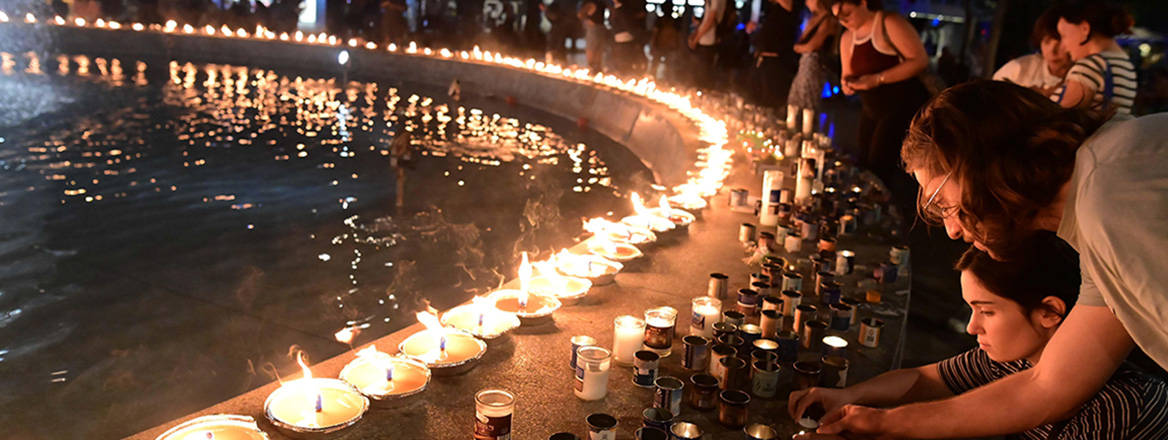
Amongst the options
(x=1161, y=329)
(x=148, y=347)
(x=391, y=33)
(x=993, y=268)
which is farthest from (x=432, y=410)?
(x=391, y=33)

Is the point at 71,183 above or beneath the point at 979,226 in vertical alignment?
beneath

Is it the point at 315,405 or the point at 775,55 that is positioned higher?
the point at 775,55

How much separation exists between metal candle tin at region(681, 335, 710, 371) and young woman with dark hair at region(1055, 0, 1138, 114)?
2866 millimetres

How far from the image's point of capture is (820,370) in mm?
3041

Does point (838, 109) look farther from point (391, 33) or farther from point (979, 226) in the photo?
point (979, 226)

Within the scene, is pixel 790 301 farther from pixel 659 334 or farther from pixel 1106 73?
pixel 1106 73

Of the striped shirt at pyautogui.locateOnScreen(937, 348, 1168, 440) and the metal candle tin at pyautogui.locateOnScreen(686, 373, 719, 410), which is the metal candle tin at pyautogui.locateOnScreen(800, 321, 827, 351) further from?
the striped shirt at pyautogui.locateOnScreen(937, 348, 1168, 440)

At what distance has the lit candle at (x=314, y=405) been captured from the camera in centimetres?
259

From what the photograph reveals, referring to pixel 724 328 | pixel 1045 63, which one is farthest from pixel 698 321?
pixel 1045 63

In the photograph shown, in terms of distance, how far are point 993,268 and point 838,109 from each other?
12.2 metres

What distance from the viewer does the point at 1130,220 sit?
63.6 inches

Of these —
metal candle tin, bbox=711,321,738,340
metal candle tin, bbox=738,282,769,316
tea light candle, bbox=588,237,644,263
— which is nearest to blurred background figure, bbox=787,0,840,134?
tea light candle, bbox=588,237,644,263

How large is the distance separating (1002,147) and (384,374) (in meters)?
1.92

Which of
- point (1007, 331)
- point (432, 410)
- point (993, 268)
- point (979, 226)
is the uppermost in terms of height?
point (979, 226)
